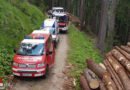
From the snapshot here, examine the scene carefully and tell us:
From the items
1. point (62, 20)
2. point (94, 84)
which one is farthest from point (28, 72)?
point (62, 20)

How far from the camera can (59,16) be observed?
2395cm

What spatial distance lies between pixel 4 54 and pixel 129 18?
11585 millimetres

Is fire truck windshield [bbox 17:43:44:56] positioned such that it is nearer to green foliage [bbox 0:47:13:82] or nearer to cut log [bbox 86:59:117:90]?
green foliage [bbox 0:47:13:82]

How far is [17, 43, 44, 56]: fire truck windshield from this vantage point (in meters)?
9.69

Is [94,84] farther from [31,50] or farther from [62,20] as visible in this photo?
[62,20]

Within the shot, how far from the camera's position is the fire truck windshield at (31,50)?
9.69 meters

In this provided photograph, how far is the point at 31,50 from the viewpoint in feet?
32.3

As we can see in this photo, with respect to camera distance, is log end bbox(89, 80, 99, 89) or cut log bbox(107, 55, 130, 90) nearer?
cut log bbox(107, 55, 130, 90)

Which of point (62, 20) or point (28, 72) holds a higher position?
point (62, 20)

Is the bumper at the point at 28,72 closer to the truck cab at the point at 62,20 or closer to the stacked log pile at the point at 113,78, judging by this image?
the stacked log pile at the point at 113,78

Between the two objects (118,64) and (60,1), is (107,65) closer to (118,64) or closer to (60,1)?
(118,64)

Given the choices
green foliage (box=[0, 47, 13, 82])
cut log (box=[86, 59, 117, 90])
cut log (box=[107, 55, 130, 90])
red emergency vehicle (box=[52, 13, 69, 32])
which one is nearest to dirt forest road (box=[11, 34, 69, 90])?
green foliage (box=[0, 47, 13, 82])

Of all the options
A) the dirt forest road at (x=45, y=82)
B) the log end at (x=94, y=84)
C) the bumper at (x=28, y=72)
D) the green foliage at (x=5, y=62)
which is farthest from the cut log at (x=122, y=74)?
the green foliage at (x=5, y=62)

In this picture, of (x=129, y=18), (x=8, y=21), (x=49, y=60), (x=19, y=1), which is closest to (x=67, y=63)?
(x=49, y=60)
